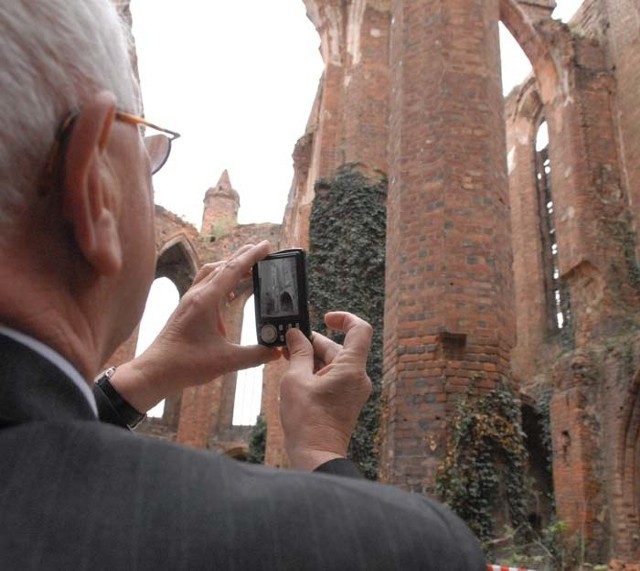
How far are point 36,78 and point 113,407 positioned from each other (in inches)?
28.9

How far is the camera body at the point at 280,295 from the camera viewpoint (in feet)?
3.90

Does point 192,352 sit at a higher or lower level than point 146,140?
lower

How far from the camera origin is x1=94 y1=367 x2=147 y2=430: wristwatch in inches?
46.5

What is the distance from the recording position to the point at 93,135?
0.63 meters

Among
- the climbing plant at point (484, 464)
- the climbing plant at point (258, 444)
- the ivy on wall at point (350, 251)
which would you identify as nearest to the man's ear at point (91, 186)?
the climbing plant at point (484, 464)

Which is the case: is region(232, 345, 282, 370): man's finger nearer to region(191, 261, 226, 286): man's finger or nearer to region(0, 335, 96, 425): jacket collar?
region(191, 261, 226, 286): man's finger

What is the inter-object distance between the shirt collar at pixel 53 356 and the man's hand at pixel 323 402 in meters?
0.35

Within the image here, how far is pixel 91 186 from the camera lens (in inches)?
25.3

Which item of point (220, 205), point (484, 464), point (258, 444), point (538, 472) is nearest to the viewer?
point (484, 464)

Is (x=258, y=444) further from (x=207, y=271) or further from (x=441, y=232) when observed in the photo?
(x=207, y=271)

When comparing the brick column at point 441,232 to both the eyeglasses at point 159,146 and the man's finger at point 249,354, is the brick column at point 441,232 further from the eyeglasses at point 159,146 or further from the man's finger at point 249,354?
the eyeglasses at point 159,146

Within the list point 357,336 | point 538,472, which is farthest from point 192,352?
point 538,472

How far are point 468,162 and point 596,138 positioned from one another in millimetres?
8937

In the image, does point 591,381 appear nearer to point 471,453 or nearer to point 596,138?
point 596,138
